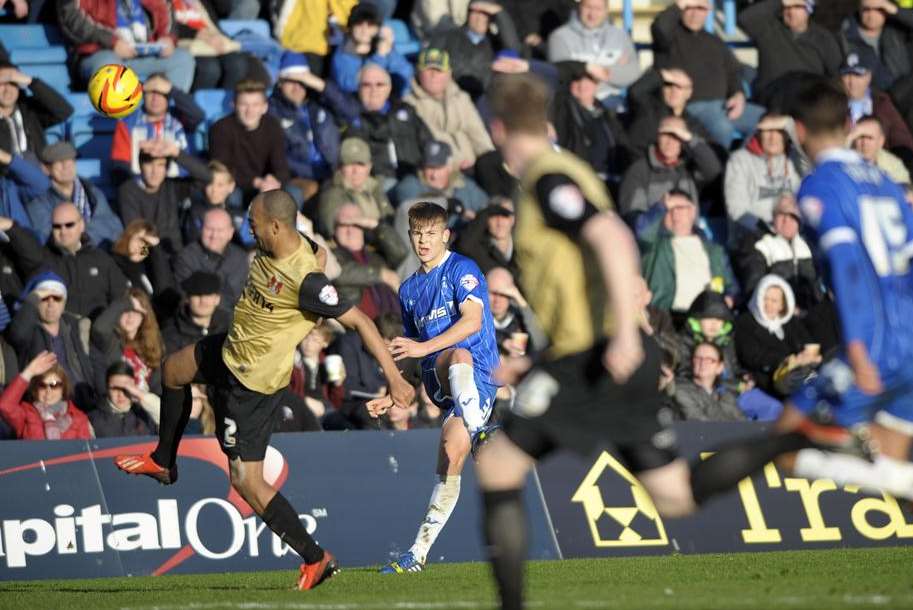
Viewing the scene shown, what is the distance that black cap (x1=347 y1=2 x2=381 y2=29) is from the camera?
18.4 m

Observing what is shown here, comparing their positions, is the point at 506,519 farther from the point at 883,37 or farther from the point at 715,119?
the point at 883,37

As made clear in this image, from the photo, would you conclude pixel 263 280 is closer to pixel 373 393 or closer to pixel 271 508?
pixel 271 508

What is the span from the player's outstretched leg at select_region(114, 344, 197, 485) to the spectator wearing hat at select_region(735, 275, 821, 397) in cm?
779

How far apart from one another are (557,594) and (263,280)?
277cm

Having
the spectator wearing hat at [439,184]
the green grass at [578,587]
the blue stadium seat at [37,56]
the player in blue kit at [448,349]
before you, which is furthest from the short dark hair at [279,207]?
the blue stadium seat at [37,56]

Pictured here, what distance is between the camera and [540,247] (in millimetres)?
7539

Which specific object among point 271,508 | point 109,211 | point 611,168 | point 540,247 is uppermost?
point 540,247

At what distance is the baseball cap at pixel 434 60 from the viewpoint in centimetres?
1855

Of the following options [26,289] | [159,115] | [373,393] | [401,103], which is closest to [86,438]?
[26,289]

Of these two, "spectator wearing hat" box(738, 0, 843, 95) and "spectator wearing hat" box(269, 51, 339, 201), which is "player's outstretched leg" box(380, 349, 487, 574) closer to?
"spectator wearing hat" box(269, 51, 339, 201)

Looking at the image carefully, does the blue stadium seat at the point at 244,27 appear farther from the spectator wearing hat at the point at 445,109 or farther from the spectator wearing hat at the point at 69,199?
the spectator wearing hat at the point at 69,199

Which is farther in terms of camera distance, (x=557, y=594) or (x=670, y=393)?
(x=670, y=393)

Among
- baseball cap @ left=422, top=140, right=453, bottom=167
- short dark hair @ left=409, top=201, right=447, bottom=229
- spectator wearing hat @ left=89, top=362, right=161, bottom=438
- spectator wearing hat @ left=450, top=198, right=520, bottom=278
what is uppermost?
short dark hair @ left=409, top=201, right=447, bottom=229

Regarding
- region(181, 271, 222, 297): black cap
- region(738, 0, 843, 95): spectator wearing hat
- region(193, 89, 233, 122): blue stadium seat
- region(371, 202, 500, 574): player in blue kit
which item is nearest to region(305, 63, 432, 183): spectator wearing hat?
region(193, 89, 233, 122): blue stadium seat
